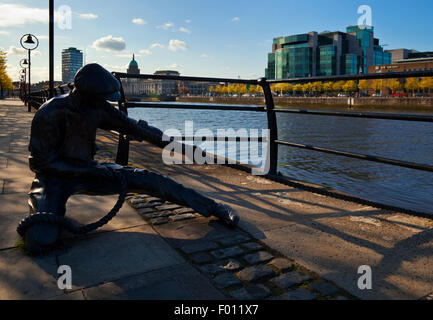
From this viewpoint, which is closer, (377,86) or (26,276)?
(26,276)

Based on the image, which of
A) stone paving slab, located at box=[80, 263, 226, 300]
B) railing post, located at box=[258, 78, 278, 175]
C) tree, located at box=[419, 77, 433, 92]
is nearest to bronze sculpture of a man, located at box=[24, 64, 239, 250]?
stone paving slab, located at box=[80, 263, 226, 300]

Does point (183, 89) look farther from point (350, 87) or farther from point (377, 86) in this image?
point (377, 86)

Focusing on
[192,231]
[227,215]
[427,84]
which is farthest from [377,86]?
[192,231]

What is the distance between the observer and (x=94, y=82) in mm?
2338

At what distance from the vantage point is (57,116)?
7.82 feet

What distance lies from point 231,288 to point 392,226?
1.61 meters

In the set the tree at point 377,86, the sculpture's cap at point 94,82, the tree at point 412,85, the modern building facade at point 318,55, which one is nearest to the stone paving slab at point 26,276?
the sculpture's cap at point 94,82

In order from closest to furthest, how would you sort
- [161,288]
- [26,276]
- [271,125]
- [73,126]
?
1. [161,288]
2. [26,276]
3. [73,126]
4. [271,125]

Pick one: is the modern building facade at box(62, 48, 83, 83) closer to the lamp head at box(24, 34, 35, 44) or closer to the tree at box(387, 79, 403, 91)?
the lamp head at box(24, 34, 35, 44)

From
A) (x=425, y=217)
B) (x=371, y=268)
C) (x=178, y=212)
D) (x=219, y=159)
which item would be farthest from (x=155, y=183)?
(x=219, y=159)

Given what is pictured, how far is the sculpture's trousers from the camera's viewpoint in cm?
239

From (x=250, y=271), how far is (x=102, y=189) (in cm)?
124

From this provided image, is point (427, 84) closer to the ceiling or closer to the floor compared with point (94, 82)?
closer to the ceiling
